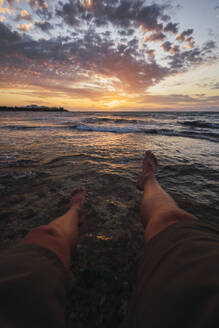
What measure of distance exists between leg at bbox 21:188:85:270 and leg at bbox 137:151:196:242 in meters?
0.58

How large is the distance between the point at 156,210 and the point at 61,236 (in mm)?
854

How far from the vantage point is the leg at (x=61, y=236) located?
2.75 feet

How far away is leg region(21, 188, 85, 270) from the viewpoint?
32.9 inches

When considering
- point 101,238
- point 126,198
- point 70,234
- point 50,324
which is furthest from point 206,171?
point 50,324

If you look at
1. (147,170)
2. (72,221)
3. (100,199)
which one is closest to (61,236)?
(72,221)

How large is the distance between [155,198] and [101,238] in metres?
0.74

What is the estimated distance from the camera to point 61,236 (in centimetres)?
104

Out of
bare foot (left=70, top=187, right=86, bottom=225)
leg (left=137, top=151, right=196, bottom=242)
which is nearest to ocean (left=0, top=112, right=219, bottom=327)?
bare foot (left=70, top=187, right=86, bottom=225)

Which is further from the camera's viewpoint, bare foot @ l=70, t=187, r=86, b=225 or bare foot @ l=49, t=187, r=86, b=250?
bare foot @ l=70, t=187, r=86, b=225

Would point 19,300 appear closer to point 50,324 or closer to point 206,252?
point 50,324

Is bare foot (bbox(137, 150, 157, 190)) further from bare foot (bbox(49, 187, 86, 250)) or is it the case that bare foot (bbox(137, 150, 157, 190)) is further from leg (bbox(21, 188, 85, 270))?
leg (bbox(21, 188, 85, 270))

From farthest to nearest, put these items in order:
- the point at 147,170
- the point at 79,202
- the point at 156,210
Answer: the point at 147,170 → the point at 79,202 → the point at 156,210

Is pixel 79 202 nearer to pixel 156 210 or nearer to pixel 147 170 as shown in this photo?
pixel 156 210

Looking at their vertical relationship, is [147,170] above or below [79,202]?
above
